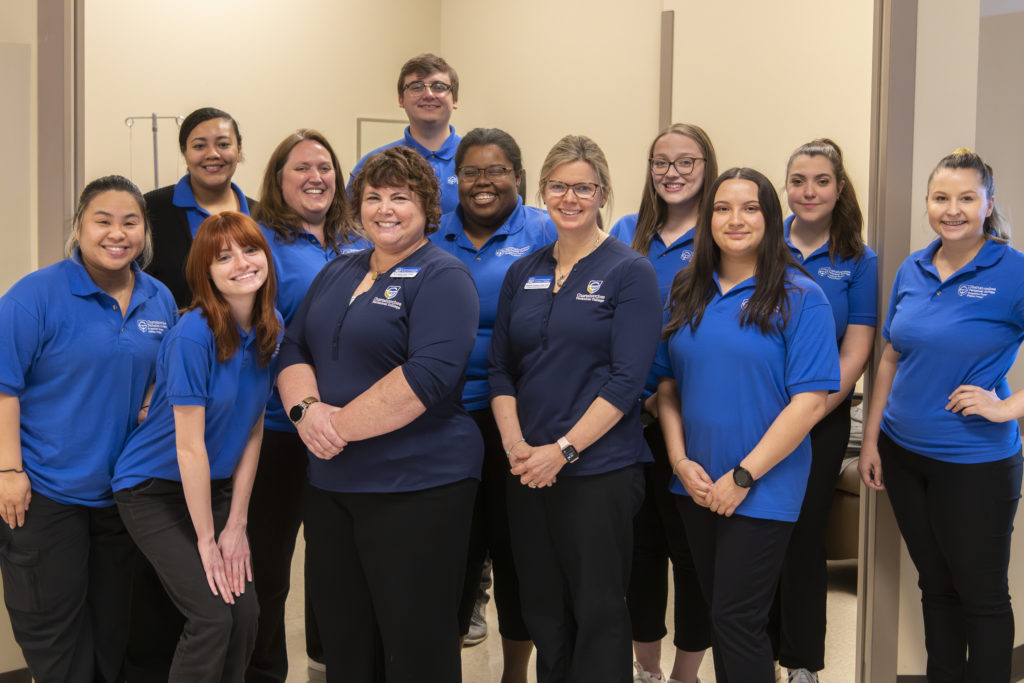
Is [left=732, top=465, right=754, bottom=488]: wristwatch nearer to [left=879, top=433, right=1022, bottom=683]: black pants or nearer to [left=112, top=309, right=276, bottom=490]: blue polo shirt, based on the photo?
[left=879, top=433, right=1022, bottom=683]: black pants

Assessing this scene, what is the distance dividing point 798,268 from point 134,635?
2.12 metres

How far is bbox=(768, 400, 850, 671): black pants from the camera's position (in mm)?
2809

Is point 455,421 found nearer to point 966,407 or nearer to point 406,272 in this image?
point 406,272

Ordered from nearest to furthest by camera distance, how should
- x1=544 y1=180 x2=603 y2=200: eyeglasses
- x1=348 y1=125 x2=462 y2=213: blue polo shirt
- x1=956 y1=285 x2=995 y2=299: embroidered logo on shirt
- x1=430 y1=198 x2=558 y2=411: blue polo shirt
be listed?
x1=544 y1=180 x2=603 y2=200: eyeglasses < x1=956 y1=285 x2=995 y2=299: embroidered logo on shirt < x1=430 y1=198 x2=558 y2=411: blue polo shirt < x1=348 y1=125 x2=462 y2=213: blue polo shirt

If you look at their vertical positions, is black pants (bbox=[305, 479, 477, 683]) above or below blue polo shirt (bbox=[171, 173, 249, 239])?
below

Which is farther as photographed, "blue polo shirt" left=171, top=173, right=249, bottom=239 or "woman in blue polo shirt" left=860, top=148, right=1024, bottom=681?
"blue polo shirt" left=171, top=173, right=249, bottom=239

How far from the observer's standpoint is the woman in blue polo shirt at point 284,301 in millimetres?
2756

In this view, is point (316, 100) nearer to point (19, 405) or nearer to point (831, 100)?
point (831, 100)

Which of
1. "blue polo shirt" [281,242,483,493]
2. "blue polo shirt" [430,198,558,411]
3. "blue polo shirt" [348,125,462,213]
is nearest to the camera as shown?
"blue polo shirt" [281,242,483,493]

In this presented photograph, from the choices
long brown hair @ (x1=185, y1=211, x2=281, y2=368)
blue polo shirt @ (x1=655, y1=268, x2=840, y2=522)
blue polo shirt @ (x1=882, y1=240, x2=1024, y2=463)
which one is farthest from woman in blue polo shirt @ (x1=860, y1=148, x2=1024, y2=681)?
long brown hair @ (x1=185, y1=211, x2=281, y2=368)

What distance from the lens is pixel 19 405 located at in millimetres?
2420

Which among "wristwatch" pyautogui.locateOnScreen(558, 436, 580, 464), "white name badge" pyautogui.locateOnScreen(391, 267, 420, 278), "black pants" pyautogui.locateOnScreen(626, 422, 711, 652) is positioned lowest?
"black pants" pyautogui.locateOnScreen(626, 422, 711, 652)

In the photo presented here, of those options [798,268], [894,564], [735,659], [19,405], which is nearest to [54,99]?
[19,405]

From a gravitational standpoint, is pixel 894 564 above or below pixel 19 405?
below
